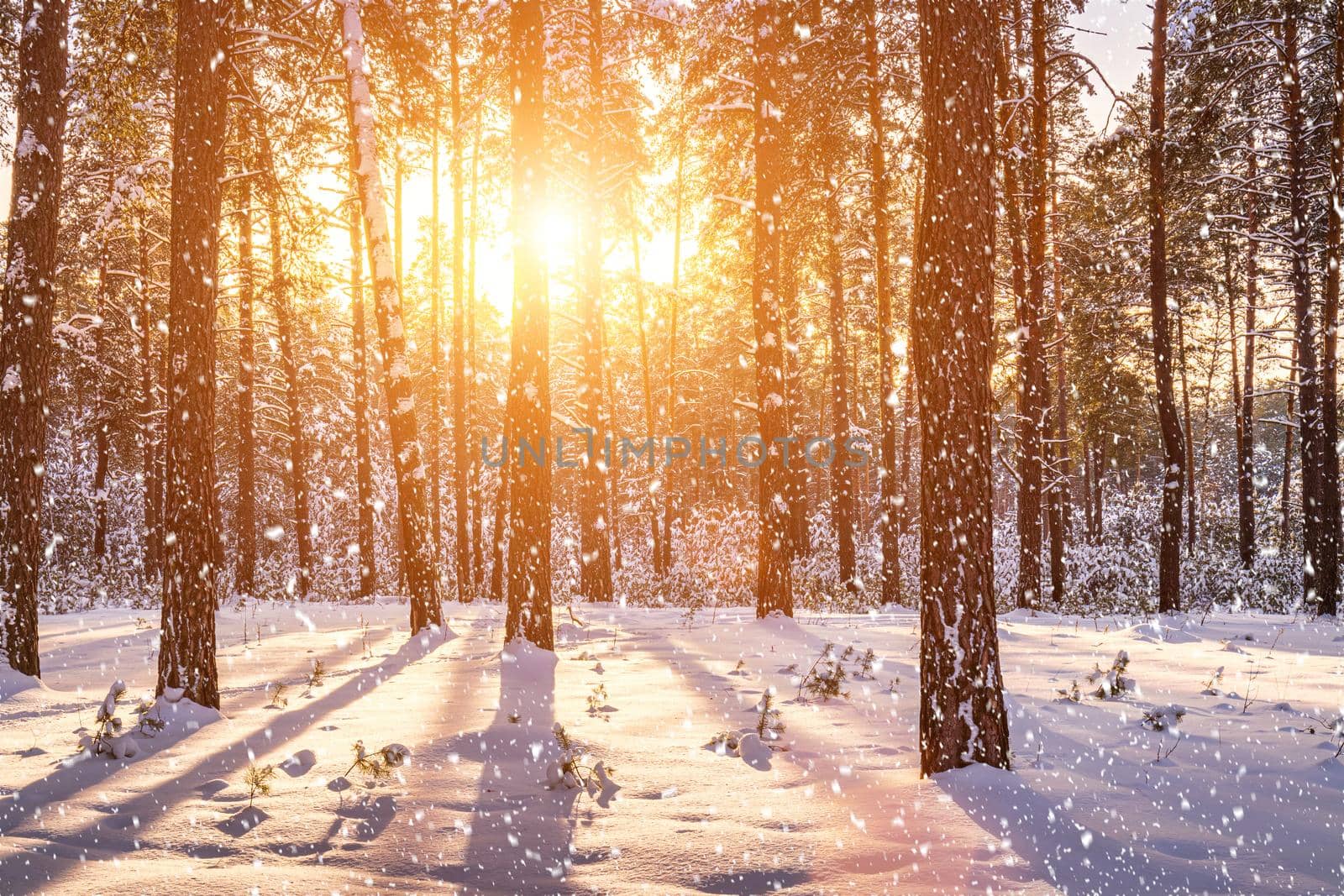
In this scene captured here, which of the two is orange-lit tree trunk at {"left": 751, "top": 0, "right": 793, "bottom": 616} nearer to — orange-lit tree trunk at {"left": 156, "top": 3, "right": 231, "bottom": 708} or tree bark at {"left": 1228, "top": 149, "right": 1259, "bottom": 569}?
orange-lit tree trunk at {"left": 156, "top": 3, "right": 231, "bottom": 708}

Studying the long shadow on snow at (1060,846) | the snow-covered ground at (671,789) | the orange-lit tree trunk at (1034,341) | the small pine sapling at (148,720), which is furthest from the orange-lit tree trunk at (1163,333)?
the small pine sapling at (148,720)

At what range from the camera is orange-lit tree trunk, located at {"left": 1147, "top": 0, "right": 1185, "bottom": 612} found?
13.2 meters

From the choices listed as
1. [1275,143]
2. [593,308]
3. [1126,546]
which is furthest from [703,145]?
[1126,546]

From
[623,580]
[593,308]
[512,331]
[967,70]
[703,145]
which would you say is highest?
[703,145]

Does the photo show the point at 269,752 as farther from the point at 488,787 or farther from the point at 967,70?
the point at 967,70

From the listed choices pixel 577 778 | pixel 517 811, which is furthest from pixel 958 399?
pixel 517 811

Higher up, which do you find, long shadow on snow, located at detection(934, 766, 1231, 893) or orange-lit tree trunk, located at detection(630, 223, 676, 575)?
orange-lit tree trunk, located at detection(630, 223, 676, 575)

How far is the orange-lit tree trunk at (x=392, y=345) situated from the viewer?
938 cm

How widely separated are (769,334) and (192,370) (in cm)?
718

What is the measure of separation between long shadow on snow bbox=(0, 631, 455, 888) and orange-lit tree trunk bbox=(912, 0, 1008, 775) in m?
3.79

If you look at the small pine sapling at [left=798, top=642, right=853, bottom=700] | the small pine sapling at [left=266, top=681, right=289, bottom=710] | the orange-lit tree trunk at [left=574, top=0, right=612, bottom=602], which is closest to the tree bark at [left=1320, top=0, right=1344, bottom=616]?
the small pine sapling at [left=798, top=642, right=853, bottom=700]

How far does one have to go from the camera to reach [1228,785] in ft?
13.4

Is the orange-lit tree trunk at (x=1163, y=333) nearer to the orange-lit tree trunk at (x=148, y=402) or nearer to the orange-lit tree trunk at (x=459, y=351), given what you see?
the orange-lit tree trunk at (x=459, y=351)

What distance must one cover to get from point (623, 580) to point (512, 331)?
1496 cm
